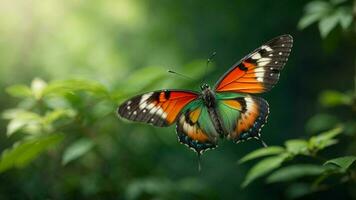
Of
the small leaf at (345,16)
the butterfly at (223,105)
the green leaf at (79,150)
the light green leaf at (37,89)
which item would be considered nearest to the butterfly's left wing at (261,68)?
the butterfly at (223,105)

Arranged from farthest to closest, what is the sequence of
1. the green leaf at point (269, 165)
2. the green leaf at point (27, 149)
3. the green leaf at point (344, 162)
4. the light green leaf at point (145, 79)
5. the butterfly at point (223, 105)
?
the light green leaf at point (145, 79) → the green leaf at point (27, 149) → the butterfly at point (223, 105) → the green leaf at point (269, 165) → the green leaf at point (344, 162)

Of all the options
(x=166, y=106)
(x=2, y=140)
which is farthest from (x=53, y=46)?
(x=166, y=106)

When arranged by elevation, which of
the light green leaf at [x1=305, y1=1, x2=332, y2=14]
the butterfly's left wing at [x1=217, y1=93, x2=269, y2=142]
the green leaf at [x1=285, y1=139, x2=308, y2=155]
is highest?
the light green leaf at [x1=305, y1=1, x2=332, y2=14]

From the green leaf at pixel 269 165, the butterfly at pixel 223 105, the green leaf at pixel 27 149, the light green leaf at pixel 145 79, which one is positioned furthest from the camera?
the light green leaf at pixel 145 79

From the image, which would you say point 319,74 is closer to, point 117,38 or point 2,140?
point 117,38

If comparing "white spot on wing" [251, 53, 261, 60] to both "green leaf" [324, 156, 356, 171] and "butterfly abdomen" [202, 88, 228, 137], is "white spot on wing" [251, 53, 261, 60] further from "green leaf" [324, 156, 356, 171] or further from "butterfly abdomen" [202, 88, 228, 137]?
"green leaf" [324, 156, 356, 171]

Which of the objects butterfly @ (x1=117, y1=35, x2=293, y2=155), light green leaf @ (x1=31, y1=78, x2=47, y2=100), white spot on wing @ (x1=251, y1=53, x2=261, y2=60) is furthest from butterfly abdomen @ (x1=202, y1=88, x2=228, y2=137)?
light green leaf @ (x1=31, y1=78, x2=47, y2=100)

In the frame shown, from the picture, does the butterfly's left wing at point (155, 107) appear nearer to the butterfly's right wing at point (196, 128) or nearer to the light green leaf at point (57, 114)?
the butterfly's right wing at point (196, 128)
